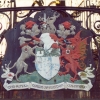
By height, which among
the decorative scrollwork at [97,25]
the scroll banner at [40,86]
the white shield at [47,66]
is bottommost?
the scroll banner at [40,86]

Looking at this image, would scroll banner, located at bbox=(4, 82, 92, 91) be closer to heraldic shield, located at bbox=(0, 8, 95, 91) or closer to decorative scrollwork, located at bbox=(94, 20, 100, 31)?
heraldic shield, located at bbox=(0, 8, 95, 91)

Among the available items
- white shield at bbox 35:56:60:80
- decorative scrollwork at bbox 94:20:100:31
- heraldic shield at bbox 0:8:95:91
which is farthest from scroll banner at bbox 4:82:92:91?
decorative scrollwork at bbox 94:20:100:31

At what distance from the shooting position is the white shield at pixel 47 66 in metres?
8.16

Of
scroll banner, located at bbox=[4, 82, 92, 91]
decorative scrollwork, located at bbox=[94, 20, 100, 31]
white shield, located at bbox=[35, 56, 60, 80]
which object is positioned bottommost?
scroll banner, located at bbox=[4, 82, 92, 91]

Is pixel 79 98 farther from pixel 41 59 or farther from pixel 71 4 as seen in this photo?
pixel 71 4

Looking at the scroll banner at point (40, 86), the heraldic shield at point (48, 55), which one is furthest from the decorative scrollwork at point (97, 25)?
the scroll banner at point (40, 86)

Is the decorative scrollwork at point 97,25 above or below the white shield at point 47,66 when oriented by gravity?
above

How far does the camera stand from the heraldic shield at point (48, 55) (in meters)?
8.14

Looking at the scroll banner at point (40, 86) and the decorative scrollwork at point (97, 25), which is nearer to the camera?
the scroll banner at point (40, 86)

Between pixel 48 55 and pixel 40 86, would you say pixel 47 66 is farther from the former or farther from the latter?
pixel 40 86

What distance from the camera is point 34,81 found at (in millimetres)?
8117

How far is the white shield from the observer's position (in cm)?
816

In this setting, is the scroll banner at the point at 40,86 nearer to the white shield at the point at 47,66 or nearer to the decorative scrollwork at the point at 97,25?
the white shield at the point at 47,66

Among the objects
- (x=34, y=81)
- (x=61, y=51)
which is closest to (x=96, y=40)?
(x=61, y=51)
